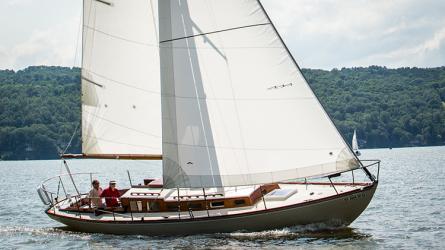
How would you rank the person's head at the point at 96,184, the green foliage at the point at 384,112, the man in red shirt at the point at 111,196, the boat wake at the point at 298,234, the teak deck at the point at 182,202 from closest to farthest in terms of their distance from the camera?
the boat wake at the point at 298,234, the teak deck at the point at 182,202, the man in red shirt at the point at 111,196, the person's head at the point at 96,184, the green foliage at the point at 384,112

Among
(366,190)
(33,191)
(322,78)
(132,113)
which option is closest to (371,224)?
(366,190)

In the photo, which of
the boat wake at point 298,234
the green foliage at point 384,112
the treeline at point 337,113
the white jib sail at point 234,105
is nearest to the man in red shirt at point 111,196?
the white jib sail at point 234,105

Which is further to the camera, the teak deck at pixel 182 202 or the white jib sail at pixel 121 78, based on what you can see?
the white jib sail at pixel 121 78

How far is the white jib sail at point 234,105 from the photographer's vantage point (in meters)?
24.7

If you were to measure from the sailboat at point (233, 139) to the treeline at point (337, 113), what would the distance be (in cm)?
10626

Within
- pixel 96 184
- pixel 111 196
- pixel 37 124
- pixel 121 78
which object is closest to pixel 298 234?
pixel 111 196

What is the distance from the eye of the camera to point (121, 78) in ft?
95.3

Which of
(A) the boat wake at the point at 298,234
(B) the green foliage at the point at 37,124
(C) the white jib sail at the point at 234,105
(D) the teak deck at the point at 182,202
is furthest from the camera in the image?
(B) the green foliage at the point at 37,124

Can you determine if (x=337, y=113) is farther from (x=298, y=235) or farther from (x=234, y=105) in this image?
(x=234, y=105)

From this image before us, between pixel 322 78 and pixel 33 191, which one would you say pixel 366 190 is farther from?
pixel 322 78

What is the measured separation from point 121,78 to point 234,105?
6008 millimetres

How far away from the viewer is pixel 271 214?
24.9 metres

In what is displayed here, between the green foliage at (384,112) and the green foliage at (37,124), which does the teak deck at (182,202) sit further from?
the green foliage at (384,112)

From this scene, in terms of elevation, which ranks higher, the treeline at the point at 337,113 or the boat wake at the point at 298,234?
the treeline at the point at 337,113
